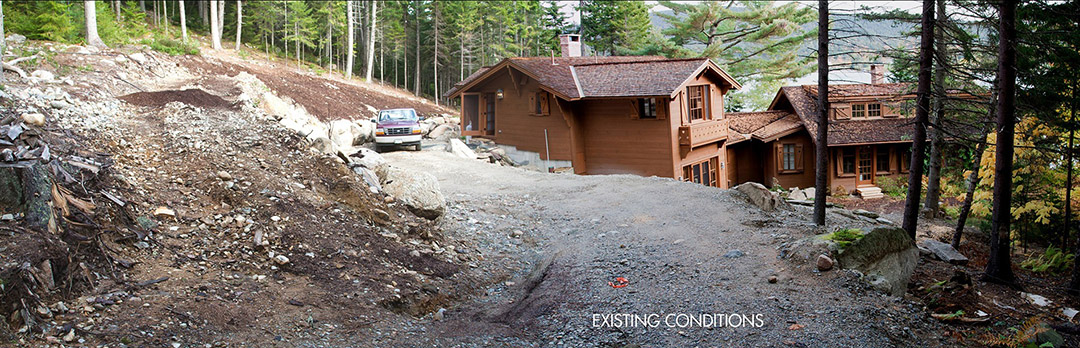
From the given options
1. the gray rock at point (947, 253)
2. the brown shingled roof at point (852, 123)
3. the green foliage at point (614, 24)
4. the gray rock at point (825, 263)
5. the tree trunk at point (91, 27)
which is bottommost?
the gray rock at point (947, 253)

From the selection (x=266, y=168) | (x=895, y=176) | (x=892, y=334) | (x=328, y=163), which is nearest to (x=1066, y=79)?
(x=892, y=334)

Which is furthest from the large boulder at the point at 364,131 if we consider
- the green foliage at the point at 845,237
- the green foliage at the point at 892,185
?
the green foliage at the point at 892,185

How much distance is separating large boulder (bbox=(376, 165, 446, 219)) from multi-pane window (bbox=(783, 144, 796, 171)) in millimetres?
24627

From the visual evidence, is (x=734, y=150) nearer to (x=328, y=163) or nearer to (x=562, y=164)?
(x=562, y=164)

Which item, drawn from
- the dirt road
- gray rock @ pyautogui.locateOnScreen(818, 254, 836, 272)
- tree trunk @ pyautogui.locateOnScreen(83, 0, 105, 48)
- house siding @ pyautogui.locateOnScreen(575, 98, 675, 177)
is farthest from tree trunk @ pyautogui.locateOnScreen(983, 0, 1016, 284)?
tree trunk @ pyautogui.locateOnScreen(83, 0, 105, 48)

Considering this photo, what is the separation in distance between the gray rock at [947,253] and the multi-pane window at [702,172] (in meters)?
11.5

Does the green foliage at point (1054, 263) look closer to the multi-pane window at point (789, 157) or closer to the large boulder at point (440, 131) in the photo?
the multi-pane window at point (789, 157)

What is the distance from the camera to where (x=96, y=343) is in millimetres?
5234

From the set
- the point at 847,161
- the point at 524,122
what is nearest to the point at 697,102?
the point at 524,122

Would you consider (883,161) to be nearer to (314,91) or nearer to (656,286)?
(656,286)

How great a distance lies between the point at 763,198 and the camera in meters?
15.7

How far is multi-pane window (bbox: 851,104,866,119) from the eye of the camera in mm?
31938

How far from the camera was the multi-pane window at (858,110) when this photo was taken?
3194cm

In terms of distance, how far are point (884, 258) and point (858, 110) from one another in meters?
25.7
